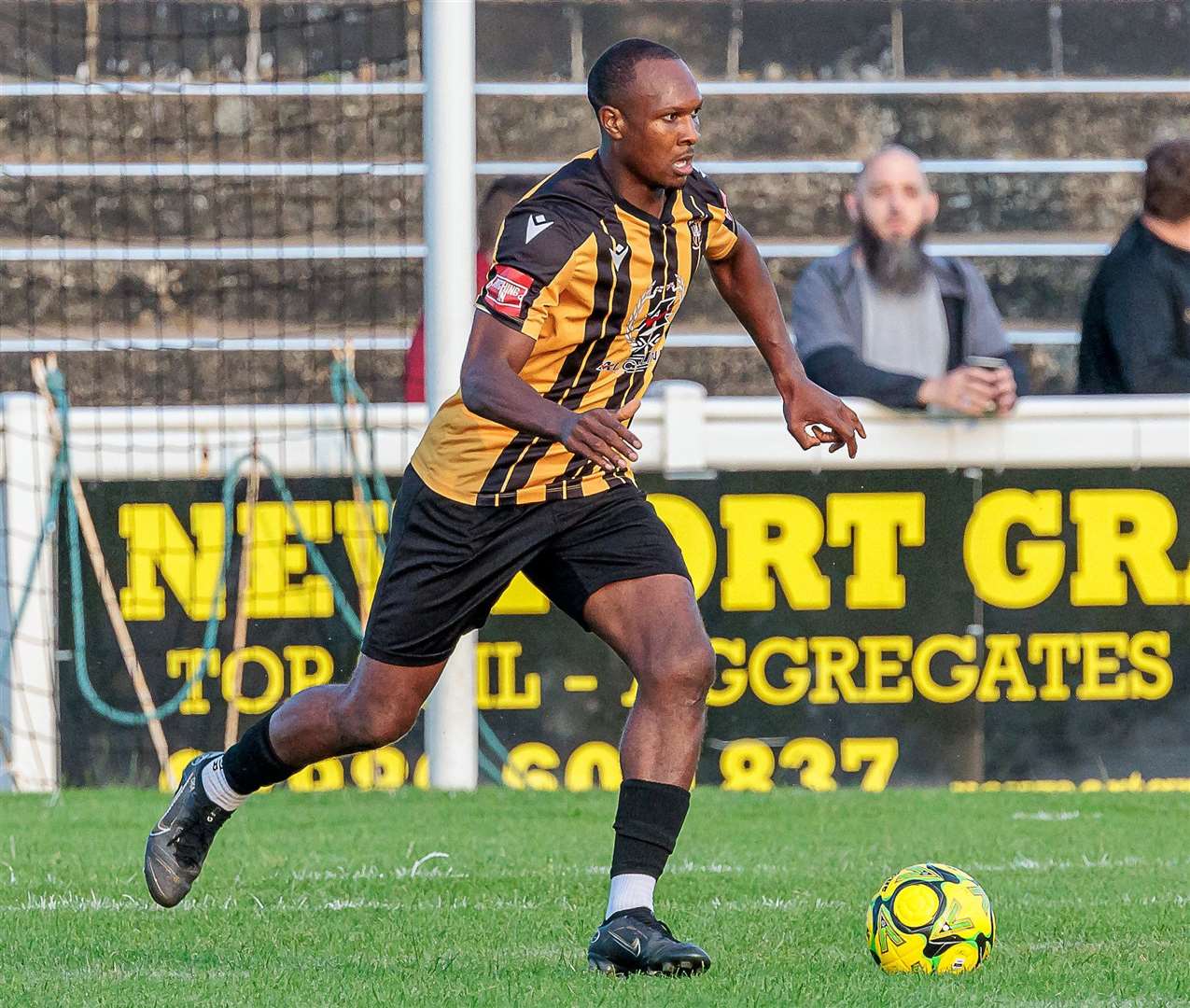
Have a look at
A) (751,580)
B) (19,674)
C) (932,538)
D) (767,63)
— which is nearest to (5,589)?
(19,674)

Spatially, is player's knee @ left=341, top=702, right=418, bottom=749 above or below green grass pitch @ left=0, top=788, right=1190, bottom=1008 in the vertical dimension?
above

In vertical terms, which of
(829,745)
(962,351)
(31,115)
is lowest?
(829,745)

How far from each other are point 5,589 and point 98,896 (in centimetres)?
311

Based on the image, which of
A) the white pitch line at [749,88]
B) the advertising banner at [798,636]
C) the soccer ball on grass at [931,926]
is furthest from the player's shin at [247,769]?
the white pitch line at [749,88]

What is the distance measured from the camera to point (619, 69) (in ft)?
16.2

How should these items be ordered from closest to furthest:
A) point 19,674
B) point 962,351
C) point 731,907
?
1. point 731,907
2. point 19,674
3. point 962,351

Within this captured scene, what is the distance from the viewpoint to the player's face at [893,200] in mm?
9391

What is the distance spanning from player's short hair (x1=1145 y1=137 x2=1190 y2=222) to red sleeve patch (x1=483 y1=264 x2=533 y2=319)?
17.6ft

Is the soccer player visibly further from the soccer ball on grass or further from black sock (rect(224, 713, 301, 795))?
the soccer ball on grass

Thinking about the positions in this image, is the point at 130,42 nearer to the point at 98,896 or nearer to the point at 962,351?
the point at 962,351

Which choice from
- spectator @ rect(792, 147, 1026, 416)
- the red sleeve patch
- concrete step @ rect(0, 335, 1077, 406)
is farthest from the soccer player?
concrete step @ rect(0, 335, 1077, 406)

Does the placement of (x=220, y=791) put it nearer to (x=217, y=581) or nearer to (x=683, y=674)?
(x=683, y=674)

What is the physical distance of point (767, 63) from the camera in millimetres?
12781

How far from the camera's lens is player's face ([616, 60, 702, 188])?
4879mm
